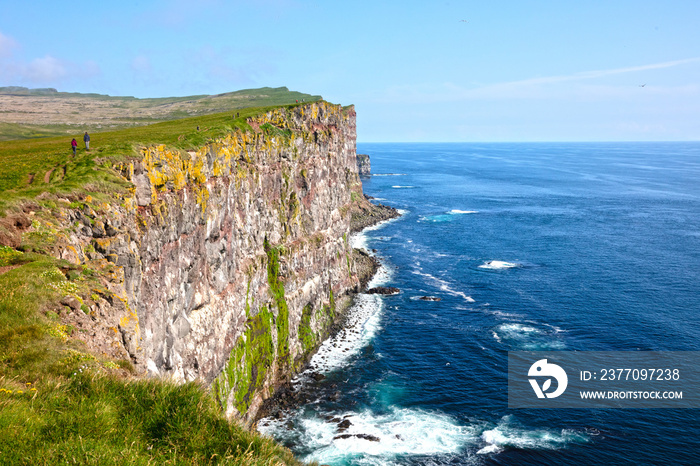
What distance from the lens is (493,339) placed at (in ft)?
215

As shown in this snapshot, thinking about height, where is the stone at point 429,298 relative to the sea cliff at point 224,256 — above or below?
below

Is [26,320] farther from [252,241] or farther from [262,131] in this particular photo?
[262,131]

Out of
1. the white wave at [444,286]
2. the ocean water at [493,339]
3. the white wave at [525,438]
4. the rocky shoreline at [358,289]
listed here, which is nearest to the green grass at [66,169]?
the rocky shoreline at [358,289]

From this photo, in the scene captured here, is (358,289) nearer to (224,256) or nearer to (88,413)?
(224,256)

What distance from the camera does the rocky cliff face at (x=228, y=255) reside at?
87.9ft

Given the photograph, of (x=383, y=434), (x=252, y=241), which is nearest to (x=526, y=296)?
(x=383, y=434)

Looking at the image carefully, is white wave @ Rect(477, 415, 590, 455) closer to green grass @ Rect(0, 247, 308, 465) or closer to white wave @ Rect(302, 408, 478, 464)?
white wave @ Rect(302, 408, 478, 464)

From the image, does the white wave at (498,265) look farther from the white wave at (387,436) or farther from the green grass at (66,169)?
the green grass at (66,169)

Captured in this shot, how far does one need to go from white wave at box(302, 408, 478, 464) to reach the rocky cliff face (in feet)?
28.6

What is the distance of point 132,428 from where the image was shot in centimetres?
1196

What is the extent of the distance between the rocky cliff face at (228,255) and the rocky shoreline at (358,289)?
1.21 m

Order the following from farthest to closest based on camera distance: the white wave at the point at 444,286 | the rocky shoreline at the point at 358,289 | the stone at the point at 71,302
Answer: the white wave at the point at 444,286
the rocky shoreline at the point at 358,289
the stone at the point at 71,302

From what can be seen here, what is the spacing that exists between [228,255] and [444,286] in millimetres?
52708

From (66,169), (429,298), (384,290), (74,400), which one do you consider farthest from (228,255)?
(429,298)
